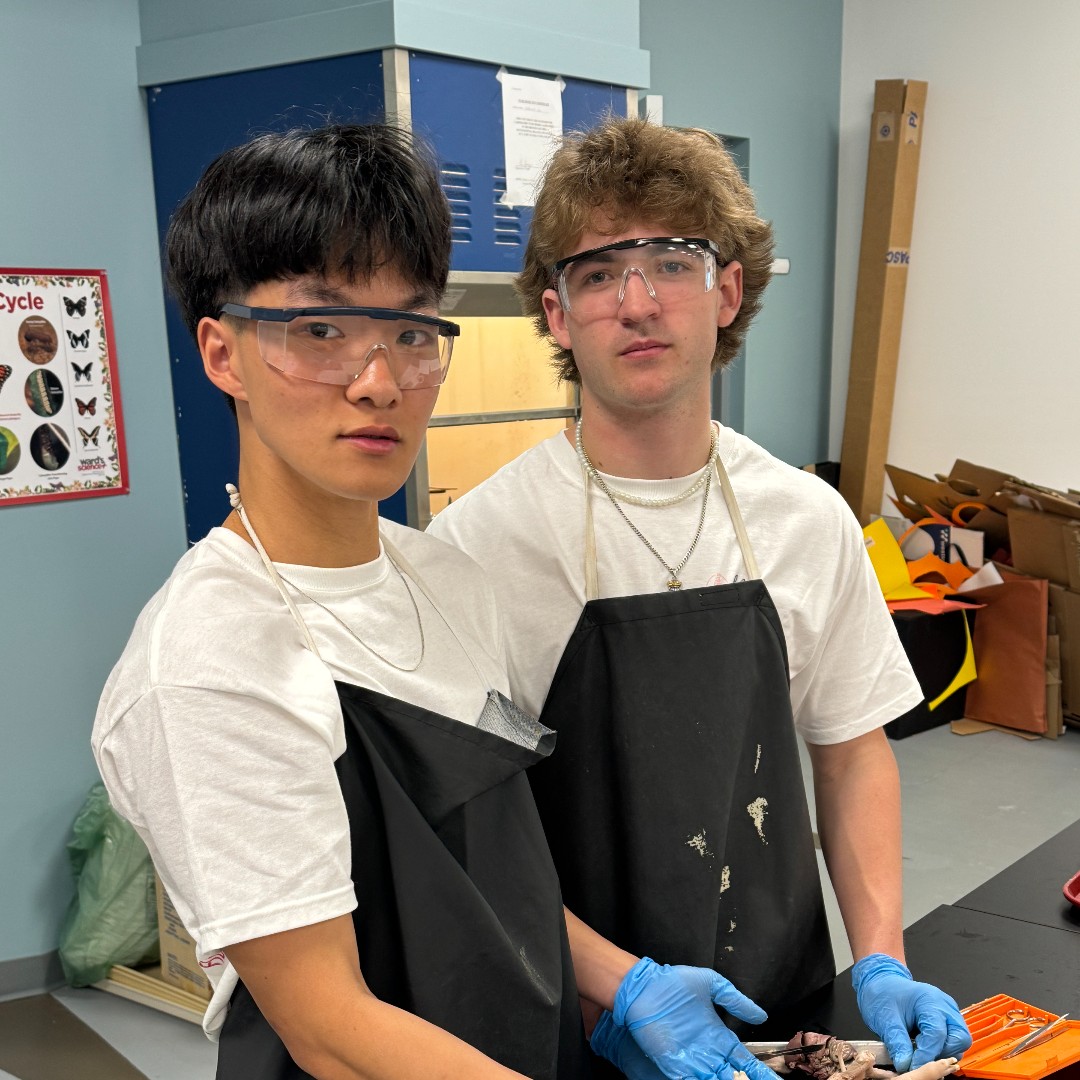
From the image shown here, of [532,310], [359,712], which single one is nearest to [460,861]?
[359,712]

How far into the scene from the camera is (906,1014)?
4.04 ft

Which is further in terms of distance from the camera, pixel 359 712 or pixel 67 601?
pixel 67 601

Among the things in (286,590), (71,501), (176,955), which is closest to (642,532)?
(286,590)

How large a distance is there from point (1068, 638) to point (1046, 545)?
0.36m

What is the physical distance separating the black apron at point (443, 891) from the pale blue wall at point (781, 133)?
3805mm

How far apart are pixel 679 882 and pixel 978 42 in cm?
471

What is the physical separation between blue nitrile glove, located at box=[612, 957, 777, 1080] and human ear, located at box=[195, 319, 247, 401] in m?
0.73

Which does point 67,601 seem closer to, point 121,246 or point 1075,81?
point 121,246

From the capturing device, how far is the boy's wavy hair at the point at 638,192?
1386 mm

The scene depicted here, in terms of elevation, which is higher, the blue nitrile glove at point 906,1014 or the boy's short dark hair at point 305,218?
A: the boy's short dark hair at point 305,218

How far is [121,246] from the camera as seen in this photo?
2730 millimetres

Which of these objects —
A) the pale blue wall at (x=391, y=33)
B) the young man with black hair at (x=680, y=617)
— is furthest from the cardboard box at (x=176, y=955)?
the pale blue wall at (x=391, y=33)

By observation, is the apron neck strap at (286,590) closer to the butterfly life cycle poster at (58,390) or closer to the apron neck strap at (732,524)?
the apron neck strap at (732,524)

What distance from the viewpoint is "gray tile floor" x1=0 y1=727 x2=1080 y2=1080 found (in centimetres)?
264
